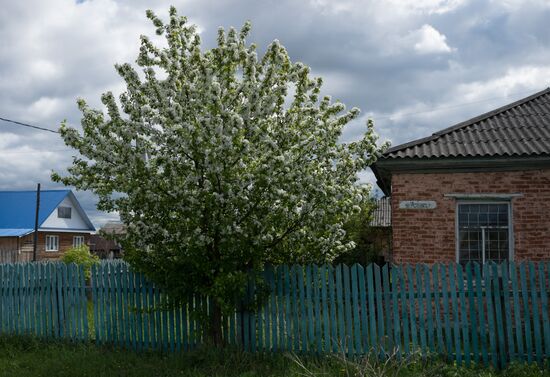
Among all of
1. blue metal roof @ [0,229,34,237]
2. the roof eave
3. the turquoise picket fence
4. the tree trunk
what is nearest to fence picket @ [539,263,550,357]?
the turquoise picket fence

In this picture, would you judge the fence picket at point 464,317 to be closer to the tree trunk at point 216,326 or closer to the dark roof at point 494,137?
the dark roof at point 494,137

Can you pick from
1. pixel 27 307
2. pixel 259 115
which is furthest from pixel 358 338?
pixel 27 307

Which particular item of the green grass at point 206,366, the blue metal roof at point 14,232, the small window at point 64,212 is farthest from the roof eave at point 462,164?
the small window at point 64,212

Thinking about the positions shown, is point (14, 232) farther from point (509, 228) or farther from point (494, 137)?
point (509, 228)

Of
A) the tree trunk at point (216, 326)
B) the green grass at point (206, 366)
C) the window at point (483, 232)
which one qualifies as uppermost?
the window at point (483, 232)

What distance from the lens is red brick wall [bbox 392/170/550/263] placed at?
11.3m

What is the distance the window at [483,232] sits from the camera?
38.1 feet

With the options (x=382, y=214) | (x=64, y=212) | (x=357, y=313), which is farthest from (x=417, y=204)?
(x=64, y=212)

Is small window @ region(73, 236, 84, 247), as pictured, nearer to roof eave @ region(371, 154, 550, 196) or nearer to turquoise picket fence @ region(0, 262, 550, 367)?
turquoise picket fence @ region(0, 262, 550, 367)

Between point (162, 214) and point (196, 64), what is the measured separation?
7.84 ft

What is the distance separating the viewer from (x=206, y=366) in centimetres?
867

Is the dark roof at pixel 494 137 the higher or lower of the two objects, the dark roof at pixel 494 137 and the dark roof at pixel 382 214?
the higher

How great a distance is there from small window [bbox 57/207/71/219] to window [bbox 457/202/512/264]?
35.9 meters

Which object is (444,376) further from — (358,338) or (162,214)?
(162,214)
